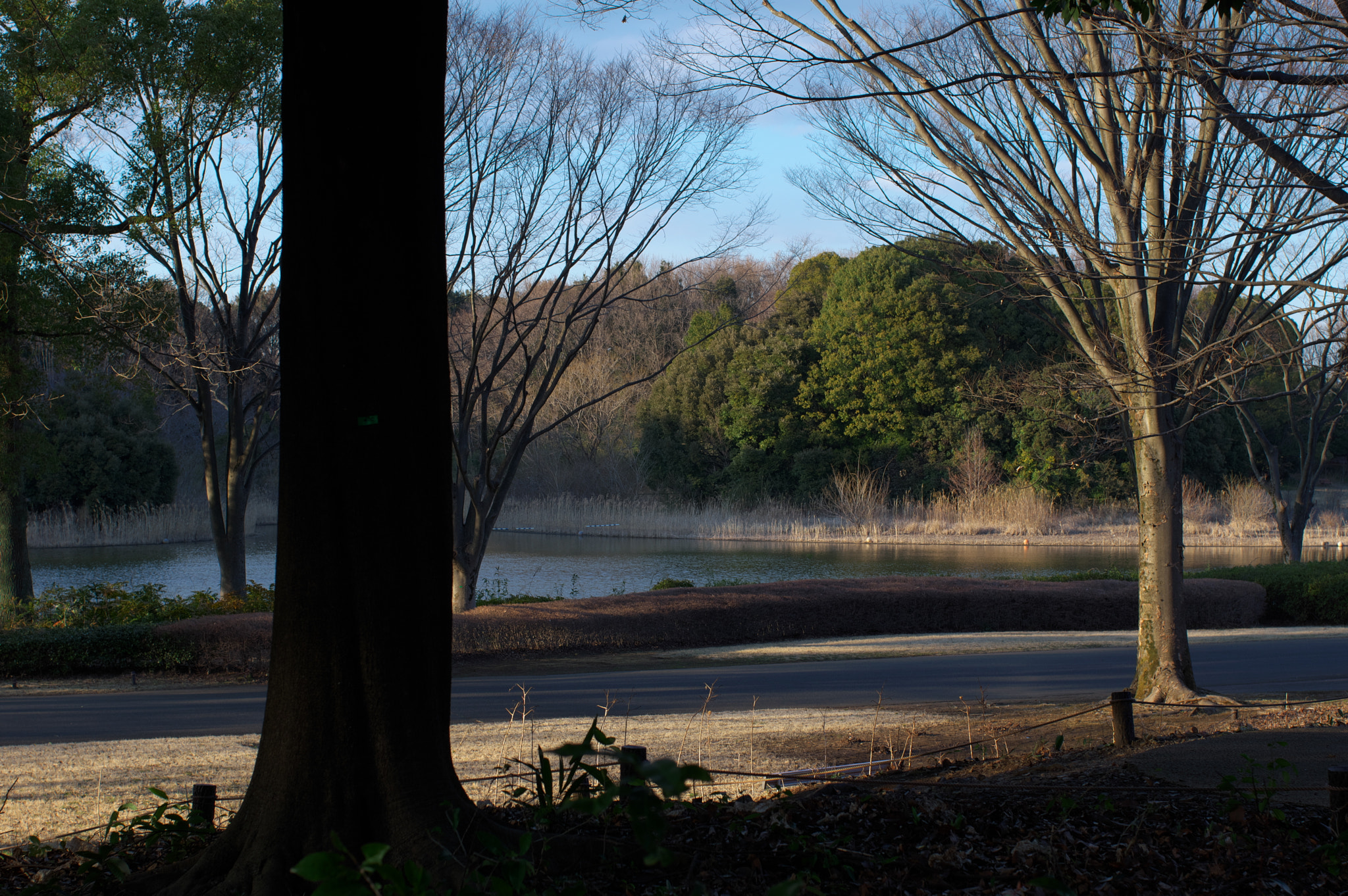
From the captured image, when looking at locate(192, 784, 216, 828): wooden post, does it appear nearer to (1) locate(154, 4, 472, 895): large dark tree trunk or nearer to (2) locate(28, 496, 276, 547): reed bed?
(1) locate(154, 4, 472, 895): large dark tree trunk

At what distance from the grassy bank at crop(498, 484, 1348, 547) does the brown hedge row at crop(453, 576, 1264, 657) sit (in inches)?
477

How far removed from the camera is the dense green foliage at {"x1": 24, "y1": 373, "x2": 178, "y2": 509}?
2747cm

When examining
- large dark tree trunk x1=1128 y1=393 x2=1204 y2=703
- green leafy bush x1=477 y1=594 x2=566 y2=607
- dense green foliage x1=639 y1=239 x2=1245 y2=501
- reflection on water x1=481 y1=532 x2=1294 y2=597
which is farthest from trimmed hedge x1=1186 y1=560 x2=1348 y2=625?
dense green foliage x1=639 y1=239 x2=1245 y2=501

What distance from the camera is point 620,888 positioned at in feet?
10.1

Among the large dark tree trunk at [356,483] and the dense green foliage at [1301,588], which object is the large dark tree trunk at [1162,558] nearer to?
the large dark tree trunk at [356,483]

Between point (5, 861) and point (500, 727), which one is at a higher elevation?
point (5, 861)

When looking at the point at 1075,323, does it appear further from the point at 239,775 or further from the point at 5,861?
the point at 5,861

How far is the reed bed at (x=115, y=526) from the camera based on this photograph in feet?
82.7

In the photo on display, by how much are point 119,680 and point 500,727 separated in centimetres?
603

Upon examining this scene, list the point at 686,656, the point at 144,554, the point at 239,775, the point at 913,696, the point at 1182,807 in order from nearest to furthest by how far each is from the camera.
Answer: the point at 1182,807, the point at 239,775, the point at 913,696, the point at 686,656, the point at 144,554

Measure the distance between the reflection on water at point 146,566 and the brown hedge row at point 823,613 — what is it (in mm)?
6256

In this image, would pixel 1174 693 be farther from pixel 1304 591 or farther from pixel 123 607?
pixel 123 607

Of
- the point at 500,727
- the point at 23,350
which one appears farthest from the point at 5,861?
the point at 23,350

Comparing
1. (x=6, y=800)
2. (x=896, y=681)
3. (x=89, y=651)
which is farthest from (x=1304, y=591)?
(x=89, y=651)
